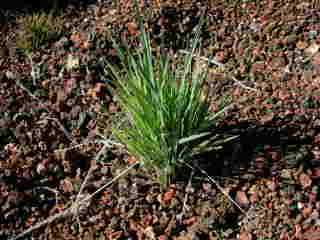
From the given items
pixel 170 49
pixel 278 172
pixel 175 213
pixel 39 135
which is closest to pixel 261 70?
pixel 170 49

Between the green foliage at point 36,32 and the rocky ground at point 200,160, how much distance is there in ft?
0.13

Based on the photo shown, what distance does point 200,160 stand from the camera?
208cm

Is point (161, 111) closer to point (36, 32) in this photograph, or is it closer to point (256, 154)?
point (256, 154)

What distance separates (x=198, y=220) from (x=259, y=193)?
230mm

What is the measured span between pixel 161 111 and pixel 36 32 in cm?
117

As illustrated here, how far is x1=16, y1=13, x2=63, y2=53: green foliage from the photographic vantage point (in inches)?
106

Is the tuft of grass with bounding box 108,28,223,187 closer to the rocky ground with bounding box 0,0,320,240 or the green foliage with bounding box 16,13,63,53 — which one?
the rocky ground with bounding box 0,0,320,240

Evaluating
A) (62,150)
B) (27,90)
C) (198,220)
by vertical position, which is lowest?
(198,220)

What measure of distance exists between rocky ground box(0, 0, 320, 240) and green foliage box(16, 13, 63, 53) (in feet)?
0.13

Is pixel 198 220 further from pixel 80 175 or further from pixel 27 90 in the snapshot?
pixel 27 90

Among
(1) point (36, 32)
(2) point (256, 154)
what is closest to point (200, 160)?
(2) point (256, 154)

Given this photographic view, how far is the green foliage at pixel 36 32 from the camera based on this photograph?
2684 mm

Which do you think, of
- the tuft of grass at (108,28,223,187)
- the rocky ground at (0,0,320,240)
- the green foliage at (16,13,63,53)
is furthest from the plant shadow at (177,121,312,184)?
the green foliage at (16,13,63,53)

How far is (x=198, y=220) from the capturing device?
1.93m
